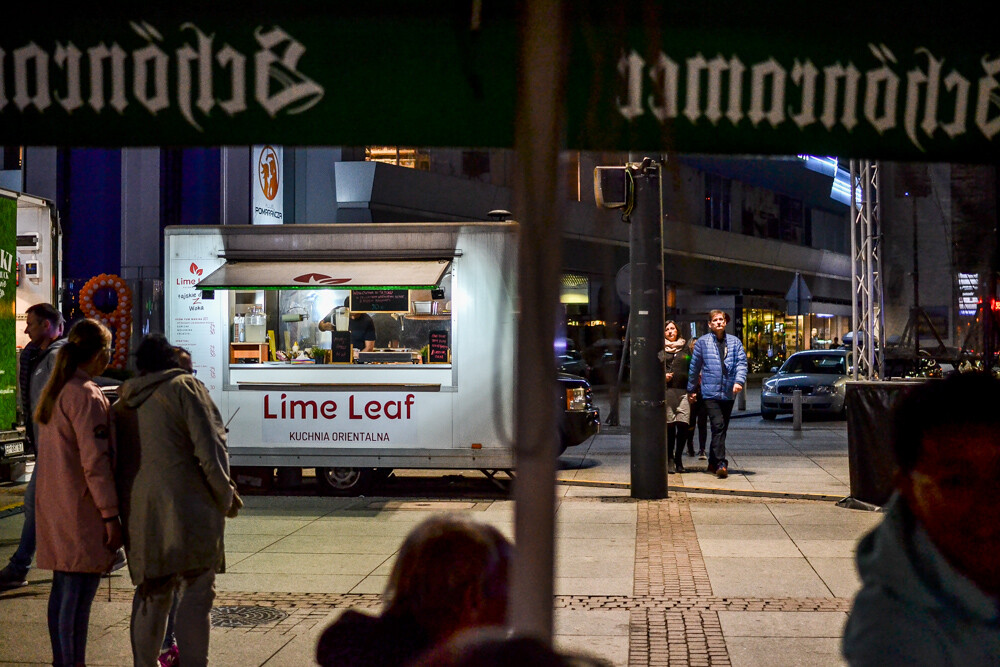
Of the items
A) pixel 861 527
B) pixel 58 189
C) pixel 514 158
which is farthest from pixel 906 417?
pixel 58 189

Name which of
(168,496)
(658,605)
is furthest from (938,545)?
(658,605)

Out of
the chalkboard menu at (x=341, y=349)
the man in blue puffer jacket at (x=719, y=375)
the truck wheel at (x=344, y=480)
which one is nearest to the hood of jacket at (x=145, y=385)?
the chalkboard menu at (x=341, y=349)

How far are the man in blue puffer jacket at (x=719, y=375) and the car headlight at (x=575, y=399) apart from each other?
4.81ft

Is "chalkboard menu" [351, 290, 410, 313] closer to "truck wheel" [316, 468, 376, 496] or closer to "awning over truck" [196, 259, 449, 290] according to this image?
"awning over truck" [196, 259, 449, 290]

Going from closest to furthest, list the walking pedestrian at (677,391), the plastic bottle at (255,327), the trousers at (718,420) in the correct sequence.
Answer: the plastic bottle at (255,327), the trousers at (718,420), the walking pedestrian at (677,391)

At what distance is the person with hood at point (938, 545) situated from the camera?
1.68 meters

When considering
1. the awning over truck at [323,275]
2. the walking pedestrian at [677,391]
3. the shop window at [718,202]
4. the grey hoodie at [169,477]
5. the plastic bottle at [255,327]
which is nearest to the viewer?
the grey hoodie at [169,477]

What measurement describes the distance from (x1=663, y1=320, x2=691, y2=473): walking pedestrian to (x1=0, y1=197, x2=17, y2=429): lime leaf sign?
25.0ft

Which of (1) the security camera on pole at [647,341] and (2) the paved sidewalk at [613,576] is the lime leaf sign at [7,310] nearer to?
(2) the paved sidewalk at [613,576]

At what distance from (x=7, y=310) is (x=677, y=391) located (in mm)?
7991

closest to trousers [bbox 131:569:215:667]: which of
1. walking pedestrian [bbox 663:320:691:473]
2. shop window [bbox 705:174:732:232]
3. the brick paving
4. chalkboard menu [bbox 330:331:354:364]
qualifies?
the brick paving

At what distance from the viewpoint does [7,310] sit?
37.0ft

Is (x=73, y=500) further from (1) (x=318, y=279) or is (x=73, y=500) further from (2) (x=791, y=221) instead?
(2) (x=791, y=221)

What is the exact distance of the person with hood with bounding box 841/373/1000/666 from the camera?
1.68 m
